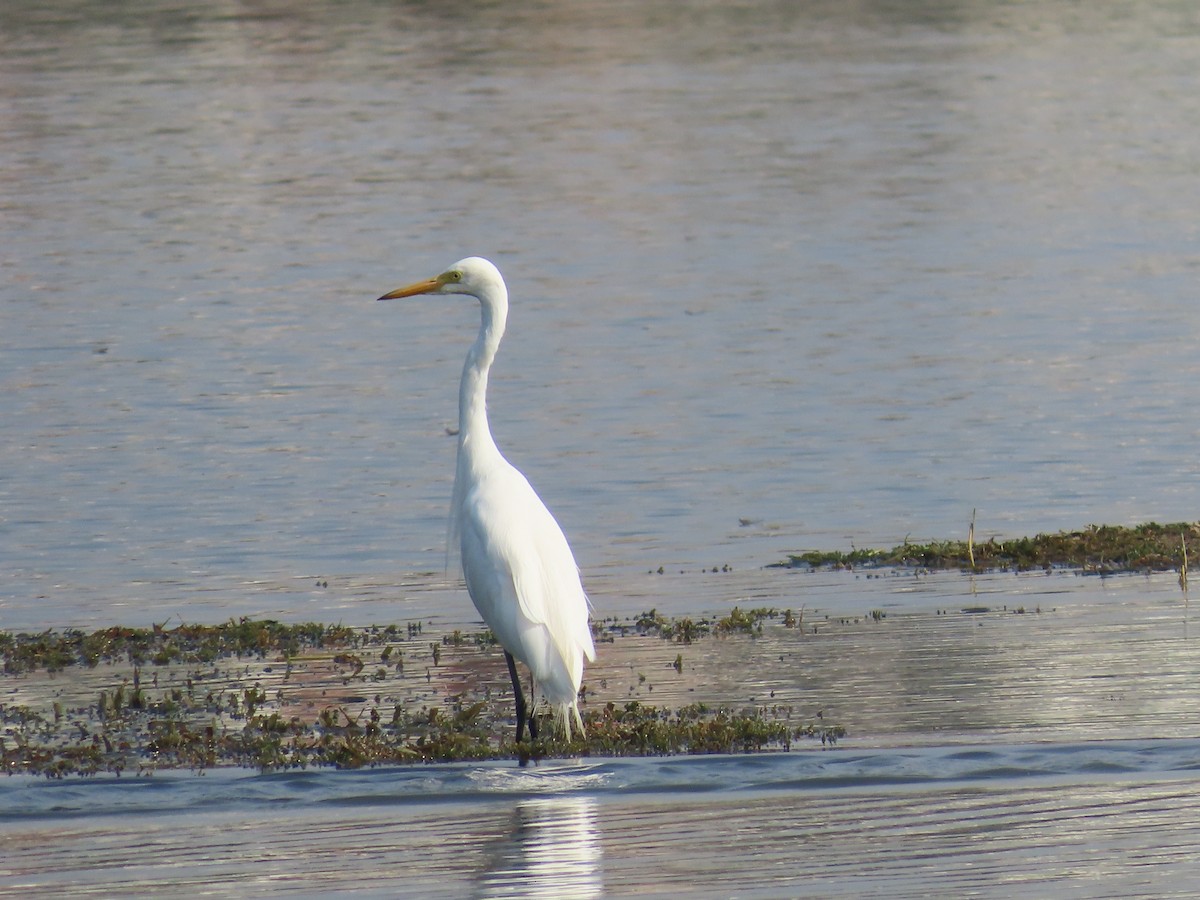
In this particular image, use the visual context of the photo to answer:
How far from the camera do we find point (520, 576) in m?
10.6

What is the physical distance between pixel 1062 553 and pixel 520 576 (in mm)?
4709

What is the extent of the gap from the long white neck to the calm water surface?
5.89ft

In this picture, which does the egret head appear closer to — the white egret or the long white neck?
the long white neck

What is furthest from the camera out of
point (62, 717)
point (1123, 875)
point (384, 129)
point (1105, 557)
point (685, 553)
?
point (384, 129)

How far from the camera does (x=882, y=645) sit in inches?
477

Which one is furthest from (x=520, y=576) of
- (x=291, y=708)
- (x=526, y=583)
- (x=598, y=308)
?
(x=598, y=308)

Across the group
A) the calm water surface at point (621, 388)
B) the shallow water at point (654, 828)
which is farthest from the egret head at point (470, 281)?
the shallow water at point (654, 828)

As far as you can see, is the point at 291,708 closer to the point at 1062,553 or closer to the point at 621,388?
the point at 1062,553

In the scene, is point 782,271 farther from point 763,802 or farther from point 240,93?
point 240,93

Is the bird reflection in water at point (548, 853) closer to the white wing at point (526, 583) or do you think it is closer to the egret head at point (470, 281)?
the white wing at point (526, 583)

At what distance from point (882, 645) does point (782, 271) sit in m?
16.1

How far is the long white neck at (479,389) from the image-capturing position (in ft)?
36.3

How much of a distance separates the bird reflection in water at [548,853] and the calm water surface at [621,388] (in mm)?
25

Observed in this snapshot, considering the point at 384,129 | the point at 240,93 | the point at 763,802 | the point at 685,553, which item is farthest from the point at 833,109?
the point at 763,802
